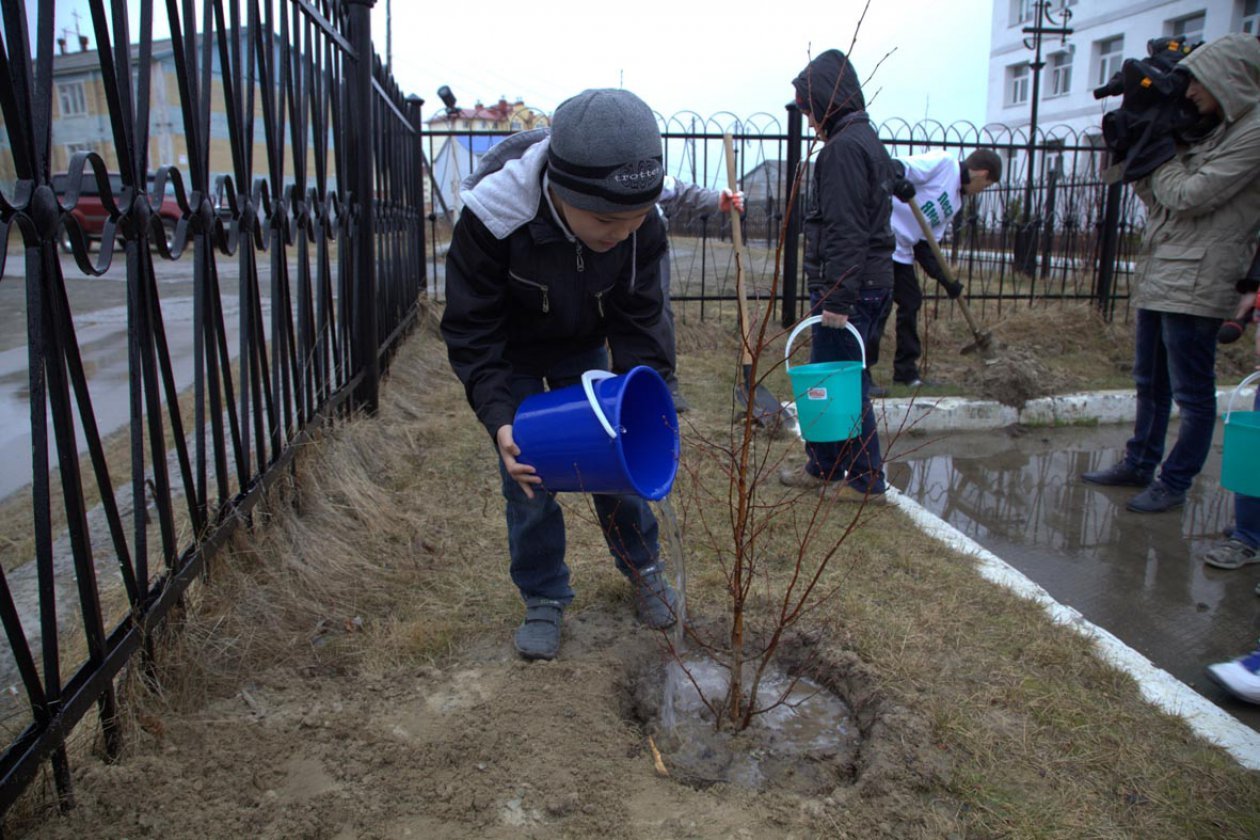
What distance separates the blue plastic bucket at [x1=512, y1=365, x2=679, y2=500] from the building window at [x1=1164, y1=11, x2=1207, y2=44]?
28.5 meters

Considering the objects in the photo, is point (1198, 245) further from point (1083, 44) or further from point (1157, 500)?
point (1083, 44)

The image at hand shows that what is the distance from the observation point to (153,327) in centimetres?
187

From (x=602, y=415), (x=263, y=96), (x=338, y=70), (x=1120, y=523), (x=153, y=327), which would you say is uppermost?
(x=338, y=70)

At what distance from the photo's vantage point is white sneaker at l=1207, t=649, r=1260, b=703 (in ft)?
7.41

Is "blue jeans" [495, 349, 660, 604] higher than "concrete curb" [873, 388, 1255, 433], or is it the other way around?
"blue jeans" [495, 349, 660, 604]

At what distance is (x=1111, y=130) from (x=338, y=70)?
3.26 metres

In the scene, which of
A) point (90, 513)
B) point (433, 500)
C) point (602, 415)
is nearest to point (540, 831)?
point (602, 415)

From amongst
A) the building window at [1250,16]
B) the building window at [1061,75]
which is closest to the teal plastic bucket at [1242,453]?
the building window at [1250,16]

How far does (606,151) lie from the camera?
1.79 metres

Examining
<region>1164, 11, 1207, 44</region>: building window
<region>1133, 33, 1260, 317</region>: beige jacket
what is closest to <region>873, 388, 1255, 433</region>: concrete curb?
<region>1133, 33, 1260, 317</region>: beige jacket

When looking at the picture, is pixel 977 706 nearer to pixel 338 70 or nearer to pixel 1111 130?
pixel 1111 130

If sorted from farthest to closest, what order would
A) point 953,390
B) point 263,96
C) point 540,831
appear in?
point 953,390, point 263,96, point 540,831

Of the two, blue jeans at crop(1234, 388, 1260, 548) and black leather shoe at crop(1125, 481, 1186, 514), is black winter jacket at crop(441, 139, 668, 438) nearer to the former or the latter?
blue jeans at crop(1234, 388, 1260, 548)

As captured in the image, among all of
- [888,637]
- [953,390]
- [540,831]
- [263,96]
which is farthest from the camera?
[953,390]
